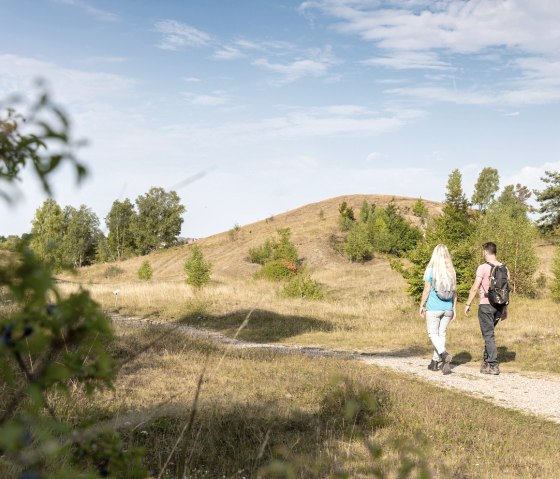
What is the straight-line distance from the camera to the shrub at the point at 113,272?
203 feet

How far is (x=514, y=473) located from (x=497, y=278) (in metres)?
5.84

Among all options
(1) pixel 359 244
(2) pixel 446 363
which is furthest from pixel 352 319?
(1) pixel 359 244

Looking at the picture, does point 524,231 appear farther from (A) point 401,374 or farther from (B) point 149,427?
(B) point 149,427

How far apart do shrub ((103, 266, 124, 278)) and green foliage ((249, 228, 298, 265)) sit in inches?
610

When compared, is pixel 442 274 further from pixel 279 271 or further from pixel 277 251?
pixel 277 251

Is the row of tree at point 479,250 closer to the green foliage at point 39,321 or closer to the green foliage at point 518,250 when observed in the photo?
the green foliage at point 518,250

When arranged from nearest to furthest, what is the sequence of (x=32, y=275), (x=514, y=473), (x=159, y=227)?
(x=32, y=275) → (x=514, y=473) → (x=159, y=227)

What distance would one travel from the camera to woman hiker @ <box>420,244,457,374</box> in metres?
10.5

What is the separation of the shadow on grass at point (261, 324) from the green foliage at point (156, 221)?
223 ft

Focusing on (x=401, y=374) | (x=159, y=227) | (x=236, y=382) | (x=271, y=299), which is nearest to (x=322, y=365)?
(x=401, y=374)

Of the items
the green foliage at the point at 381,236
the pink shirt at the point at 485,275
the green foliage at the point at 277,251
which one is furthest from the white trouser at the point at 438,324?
the green foliage at the point at 381,236

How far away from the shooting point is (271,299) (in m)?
26.7

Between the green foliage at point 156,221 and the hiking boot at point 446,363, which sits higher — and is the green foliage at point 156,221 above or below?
above

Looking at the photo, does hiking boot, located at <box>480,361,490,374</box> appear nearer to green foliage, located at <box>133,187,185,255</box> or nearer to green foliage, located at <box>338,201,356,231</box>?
green foliage, located at <box>338,201,356,231</box>
